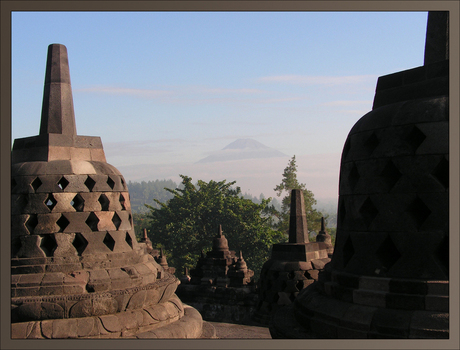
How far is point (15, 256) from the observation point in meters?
6.70

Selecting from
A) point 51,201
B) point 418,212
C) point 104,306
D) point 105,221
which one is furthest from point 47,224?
point 418,212

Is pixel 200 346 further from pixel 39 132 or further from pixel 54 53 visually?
pixel 54 53

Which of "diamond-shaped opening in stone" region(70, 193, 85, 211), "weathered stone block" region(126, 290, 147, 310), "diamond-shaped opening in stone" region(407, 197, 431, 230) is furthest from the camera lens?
"diamond-shaped opening in stone" region(70, 193, 85, 211)

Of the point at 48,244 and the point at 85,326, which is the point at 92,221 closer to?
the point at 48,244

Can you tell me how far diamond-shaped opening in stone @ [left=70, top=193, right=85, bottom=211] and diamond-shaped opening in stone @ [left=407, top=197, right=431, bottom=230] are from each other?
4.71 m

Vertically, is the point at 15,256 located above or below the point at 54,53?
below

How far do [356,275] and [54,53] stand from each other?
19.5 ft

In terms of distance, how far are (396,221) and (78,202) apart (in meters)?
4.66

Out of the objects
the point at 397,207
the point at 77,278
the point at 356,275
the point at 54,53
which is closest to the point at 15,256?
the point at 77,278

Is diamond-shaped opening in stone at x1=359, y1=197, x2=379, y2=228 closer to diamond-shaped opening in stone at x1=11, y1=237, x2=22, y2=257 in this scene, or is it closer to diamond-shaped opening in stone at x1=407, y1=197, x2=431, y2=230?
diamond-shaped opening in stone at x1=407, y1=197, x2=431, y2=230

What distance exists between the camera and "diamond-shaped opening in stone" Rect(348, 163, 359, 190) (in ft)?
18.2

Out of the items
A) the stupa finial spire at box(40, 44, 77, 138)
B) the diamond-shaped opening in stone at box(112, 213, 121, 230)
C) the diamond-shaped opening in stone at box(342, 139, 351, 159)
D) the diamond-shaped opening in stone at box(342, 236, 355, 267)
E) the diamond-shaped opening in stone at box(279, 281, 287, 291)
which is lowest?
the diamond-shaped opening in stone at box(279, 281, 287, 291)

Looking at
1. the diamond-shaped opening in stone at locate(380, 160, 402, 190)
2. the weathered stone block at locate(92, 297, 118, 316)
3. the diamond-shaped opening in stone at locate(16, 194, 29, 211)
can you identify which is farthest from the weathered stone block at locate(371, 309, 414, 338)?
the diamond-shaped opening in stone at locate(16, 194, 29, 211)

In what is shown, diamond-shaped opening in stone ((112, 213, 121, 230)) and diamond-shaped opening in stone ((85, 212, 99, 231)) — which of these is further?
diamond-shaped opening in stone ((112, 213, 121, 230))
